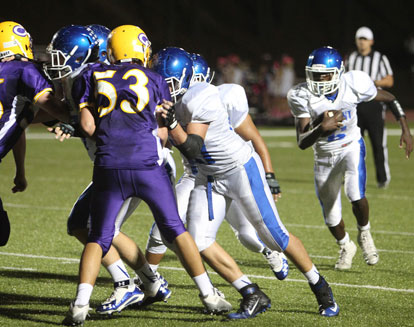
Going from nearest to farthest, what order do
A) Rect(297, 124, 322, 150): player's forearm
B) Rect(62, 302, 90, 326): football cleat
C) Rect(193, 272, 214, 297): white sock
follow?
1. Rect(62, 302, 90, 326): football cleat
2. Rect(193, 272, 214, 297): white sock
3. Rect(297, 124, 322, 150): player's forearm

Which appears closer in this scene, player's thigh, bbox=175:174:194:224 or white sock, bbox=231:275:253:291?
white sock, bbox=231:275:253:291

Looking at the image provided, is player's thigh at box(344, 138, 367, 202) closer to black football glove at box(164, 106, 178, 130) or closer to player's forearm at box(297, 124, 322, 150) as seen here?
player's forearm at box(297, 124, 322, 150)

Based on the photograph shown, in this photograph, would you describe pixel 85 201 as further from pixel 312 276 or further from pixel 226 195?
pixel 312 276

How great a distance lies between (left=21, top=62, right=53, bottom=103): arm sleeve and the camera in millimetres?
4172

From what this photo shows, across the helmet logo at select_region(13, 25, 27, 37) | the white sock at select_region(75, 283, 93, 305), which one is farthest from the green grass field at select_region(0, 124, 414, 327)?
the helmet logo at select_region(13, 25, 27, 37)

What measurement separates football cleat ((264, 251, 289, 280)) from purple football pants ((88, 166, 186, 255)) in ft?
3.75

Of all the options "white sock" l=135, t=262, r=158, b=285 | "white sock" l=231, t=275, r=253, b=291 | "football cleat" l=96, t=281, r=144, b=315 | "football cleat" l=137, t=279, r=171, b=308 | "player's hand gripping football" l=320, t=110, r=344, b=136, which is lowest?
"football cleat" l=137, t=279, r=171, b=308

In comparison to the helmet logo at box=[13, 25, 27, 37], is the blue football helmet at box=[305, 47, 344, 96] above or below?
below

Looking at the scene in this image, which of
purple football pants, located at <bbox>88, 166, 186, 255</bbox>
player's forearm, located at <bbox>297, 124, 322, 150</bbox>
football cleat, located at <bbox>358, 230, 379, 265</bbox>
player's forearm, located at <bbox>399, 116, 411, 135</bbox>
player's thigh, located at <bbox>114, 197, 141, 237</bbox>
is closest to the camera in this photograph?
purple football pants, located at <bbox>88, 166, 186, 255</bbox>

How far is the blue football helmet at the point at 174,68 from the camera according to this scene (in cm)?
424

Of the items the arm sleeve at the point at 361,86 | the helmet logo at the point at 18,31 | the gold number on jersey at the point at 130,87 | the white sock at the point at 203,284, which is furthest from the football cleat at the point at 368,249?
the helmet logo at the point at 18,31

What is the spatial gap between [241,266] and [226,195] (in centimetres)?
142

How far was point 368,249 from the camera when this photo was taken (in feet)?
18.4

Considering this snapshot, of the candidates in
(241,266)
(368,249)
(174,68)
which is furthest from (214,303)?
(368,249)
